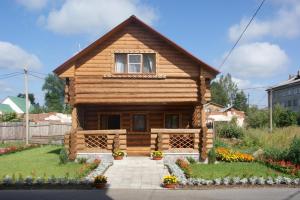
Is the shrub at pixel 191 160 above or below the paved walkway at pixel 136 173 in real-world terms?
above

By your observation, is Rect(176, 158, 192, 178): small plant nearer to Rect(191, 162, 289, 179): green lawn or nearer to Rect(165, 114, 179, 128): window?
Rect(191, 162, 289, 179): green lawn

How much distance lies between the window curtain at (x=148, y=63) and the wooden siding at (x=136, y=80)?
31cm

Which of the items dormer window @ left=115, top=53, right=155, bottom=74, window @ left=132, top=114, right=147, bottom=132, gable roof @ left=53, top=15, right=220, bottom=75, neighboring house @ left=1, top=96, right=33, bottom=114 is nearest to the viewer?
gable roof @ left=53, top=15, right=220, bottom=75

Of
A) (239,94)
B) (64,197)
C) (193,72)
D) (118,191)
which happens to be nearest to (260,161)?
(193,72)

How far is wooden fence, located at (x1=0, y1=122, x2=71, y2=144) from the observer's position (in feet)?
115

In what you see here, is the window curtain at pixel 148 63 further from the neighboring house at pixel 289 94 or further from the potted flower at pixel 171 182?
the neighboring house at pixel 289 94

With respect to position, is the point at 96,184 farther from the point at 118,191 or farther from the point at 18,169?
the point at 18,169

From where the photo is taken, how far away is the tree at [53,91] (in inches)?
4751

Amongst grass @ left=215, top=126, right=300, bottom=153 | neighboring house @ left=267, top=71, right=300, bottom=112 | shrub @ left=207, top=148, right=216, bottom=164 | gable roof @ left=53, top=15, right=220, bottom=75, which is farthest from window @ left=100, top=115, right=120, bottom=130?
neighboring house @ left=267, top=71, right=300, bottom=112

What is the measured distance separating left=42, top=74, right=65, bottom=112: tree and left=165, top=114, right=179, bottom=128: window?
99595 mm

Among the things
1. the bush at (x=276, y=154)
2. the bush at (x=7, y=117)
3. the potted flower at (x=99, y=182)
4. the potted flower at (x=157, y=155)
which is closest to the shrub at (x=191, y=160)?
the potted flower at (x=157, y=155)

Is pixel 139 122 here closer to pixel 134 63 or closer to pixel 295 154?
pixel 134 63

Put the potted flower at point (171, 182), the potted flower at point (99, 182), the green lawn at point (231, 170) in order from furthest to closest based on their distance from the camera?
the green lawn at point (231, 170) → the potted flower at point (171, 182) → the potted flower at point (99, 182)

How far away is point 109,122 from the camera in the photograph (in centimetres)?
2230
